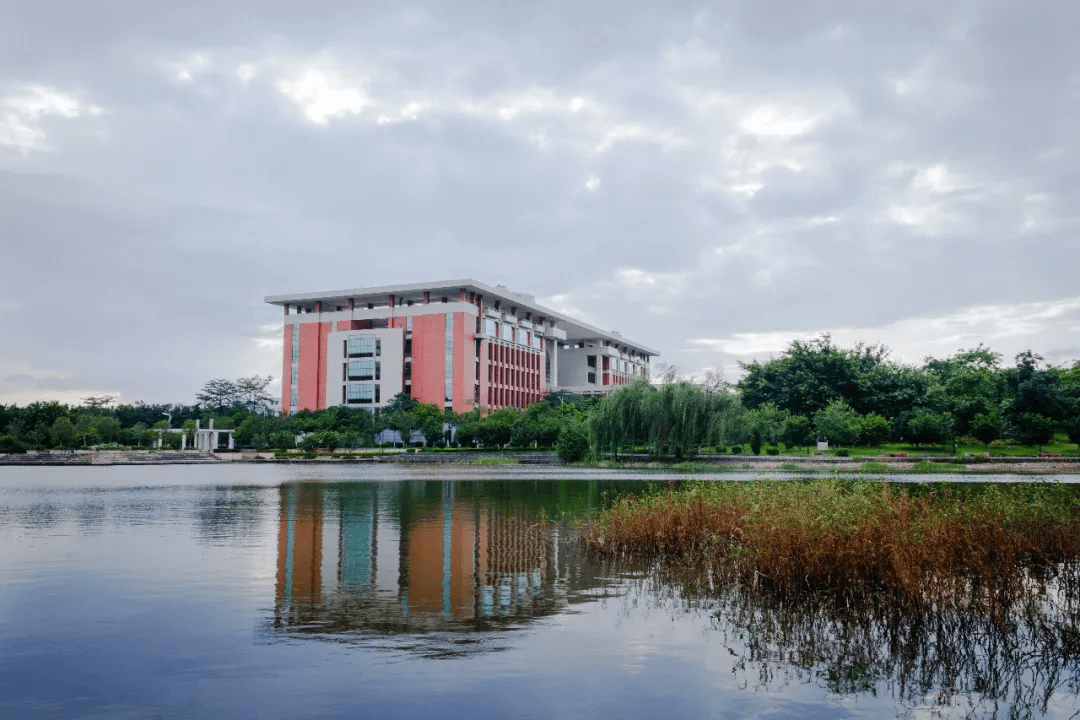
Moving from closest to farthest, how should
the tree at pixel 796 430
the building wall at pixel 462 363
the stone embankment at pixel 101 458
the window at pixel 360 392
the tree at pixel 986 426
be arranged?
1. the tree at pixel 986 426
2. the tree at pixel 796 430
3. the stone embankment at pixel 101 458
4. the building wall at pixel 462 363
5. the window at pixel 360 392

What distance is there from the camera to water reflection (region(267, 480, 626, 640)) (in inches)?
380

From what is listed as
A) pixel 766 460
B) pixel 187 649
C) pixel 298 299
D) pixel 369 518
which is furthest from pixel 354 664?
pixel 298 299

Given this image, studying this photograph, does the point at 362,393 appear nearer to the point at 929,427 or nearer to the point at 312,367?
the point at 312,367

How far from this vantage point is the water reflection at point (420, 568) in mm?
9656

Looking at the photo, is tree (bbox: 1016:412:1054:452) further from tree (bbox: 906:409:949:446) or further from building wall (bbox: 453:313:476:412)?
building wall (bbox: 453:313:476:412)

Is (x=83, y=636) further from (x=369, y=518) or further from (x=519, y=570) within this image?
(x=369, y=518)

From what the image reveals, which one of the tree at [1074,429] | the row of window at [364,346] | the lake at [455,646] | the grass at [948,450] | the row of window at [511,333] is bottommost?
the lake at [455,646]

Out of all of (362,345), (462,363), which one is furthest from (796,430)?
(362,345)

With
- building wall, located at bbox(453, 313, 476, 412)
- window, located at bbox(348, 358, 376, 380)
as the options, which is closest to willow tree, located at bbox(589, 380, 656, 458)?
building wall, located at bbox(453, 313, 476, 412)

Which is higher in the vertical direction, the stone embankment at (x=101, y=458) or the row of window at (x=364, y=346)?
the row of window at (x=364, y=346)

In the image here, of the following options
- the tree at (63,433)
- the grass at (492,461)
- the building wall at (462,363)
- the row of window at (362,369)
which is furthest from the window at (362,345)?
the grass at (492,461)

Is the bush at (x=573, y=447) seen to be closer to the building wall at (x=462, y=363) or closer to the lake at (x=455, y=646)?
the building wall at (x=462, y=363)

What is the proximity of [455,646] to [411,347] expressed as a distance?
97013 millimetres

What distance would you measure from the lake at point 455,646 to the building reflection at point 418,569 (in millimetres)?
61
